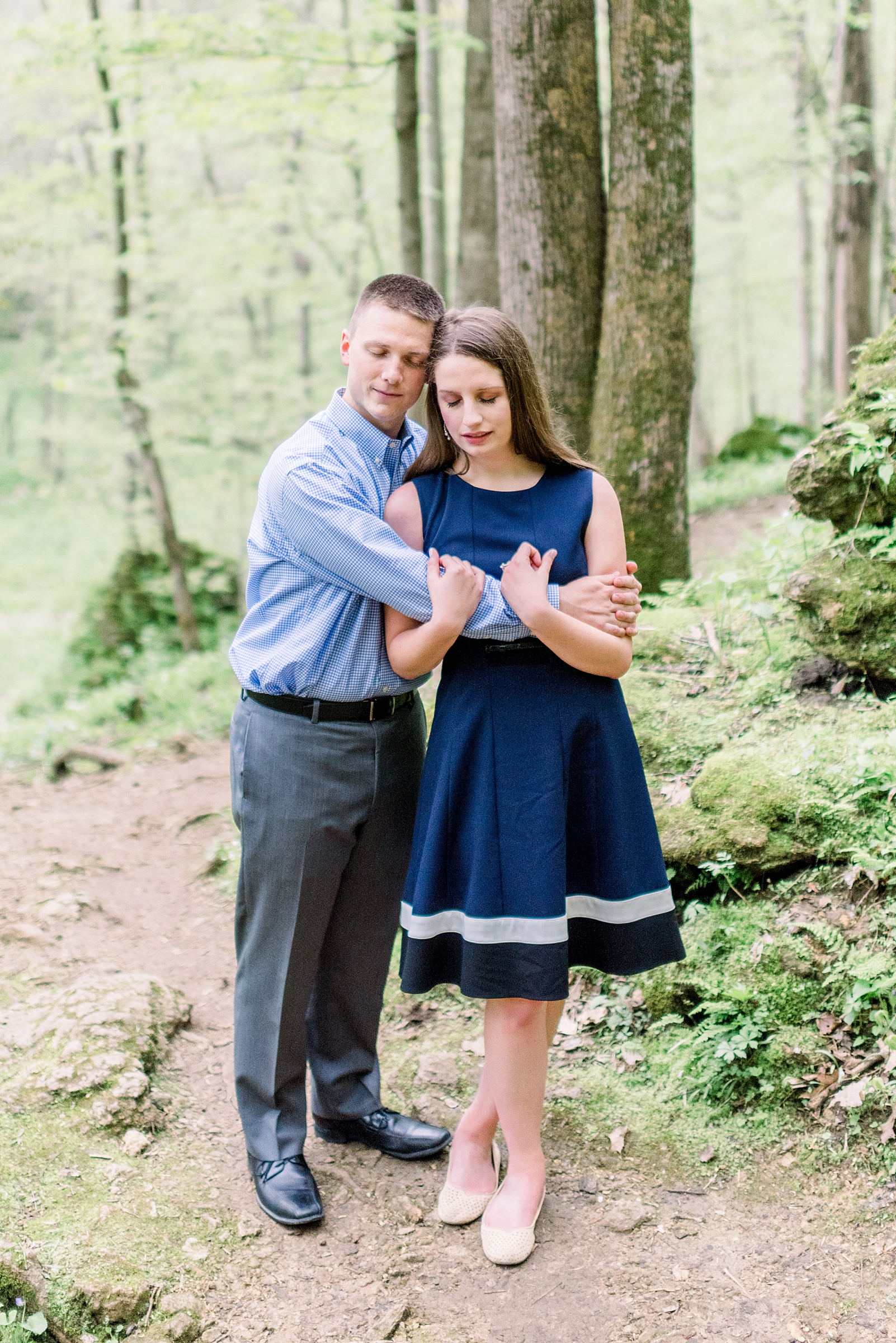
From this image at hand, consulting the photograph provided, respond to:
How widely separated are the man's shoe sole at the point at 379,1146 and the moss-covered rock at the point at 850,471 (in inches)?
108

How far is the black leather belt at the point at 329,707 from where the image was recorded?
8.78 ft

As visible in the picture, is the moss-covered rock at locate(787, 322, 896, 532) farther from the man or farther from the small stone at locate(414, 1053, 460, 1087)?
the small stone at locate(414, 1053, 460, 1087)

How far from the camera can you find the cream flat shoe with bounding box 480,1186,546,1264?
2584 mm

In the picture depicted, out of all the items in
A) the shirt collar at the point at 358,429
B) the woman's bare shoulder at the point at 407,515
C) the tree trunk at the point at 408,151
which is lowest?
the woman's bare shoulder at the point at 407,515

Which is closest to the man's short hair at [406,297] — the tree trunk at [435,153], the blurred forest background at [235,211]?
the blurred forest background at [235,211]

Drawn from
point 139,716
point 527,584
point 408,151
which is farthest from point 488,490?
point 139,716

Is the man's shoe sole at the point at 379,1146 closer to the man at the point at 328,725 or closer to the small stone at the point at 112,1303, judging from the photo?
the man at the point at 328,725

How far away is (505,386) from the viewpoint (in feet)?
7.98

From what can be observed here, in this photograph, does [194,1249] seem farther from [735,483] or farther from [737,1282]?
[735,483]

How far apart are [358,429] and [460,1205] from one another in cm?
215

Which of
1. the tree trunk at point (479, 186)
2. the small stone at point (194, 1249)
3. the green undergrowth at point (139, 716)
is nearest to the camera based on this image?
the small stone at point (194, 1249)

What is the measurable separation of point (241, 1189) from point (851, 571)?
9.93 ft

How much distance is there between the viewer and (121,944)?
178 inches

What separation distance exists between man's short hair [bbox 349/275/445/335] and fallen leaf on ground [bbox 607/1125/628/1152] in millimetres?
2410
